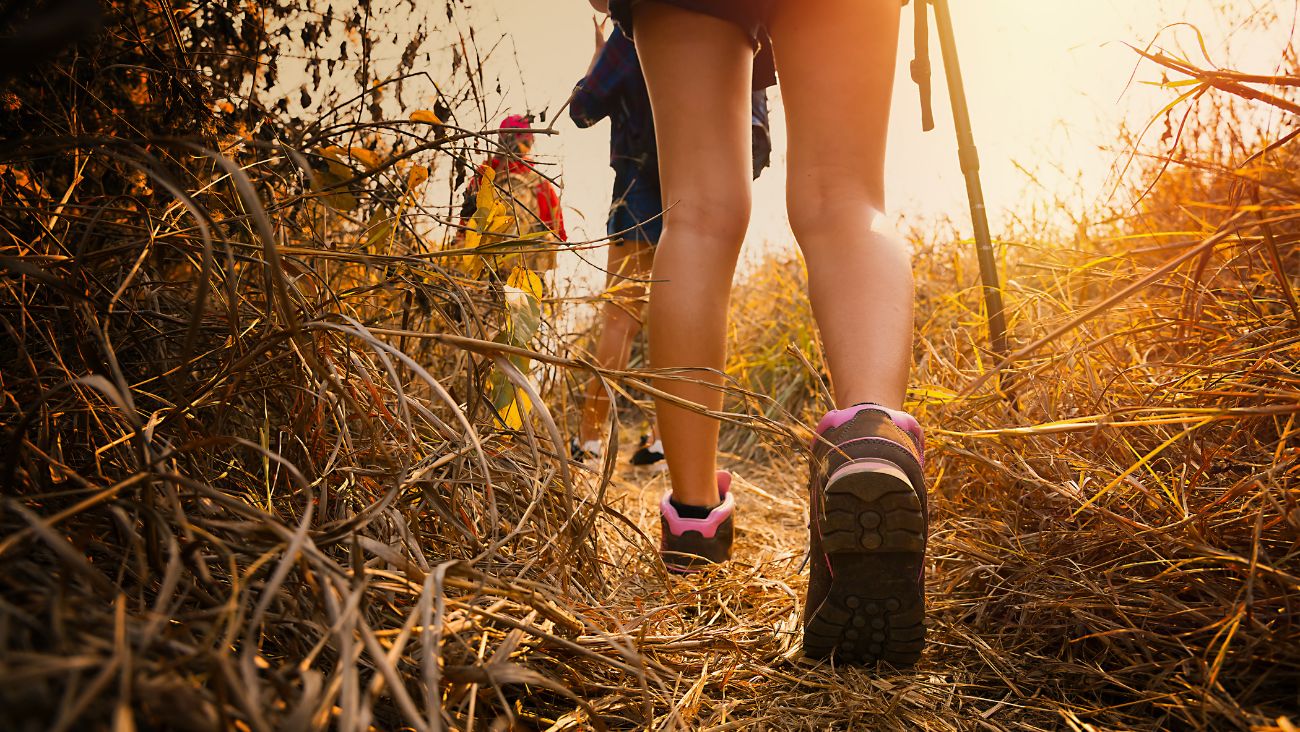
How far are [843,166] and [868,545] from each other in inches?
21.0

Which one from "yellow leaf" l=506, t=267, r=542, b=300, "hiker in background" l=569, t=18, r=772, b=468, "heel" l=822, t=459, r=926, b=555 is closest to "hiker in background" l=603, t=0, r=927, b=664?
"heel" l=822, t=459, r=926, b=555

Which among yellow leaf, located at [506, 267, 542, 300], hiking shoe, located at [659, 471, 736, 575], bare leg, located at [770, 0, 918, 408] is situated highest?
bare leg, located at [770, 0, 918, 408]

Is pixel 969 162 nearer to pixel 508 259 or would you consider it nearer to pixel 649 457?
pixel 508 259

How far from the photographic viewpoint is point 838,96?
1013mm

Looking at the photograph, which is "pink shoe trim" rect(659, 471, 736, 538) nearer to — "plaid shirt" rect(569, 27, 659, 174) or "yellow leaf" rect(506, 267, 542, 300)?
"yellow leaf" rect(506, 267, 542, 300)

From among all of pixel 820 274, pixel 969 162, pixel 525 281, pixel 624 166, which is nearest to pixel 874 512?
pixel 820 274

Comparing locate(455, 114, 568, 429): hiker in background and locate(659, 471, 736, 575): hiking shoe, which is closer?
locate(455, 114, 568, 429): hiker in background

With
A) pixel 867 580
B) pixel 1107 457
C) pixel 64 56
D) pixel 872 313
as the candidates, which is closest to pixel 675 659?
pixel 867 580

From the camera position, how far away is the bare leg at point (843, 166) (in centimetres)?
95

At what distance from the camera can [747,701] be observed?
748 millimetres

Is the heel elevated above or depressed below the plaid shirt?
below

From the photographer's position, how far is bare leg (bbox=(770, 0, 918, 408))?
949 millimetres

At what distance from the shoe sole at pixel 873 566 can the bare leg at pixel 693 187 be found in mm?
351

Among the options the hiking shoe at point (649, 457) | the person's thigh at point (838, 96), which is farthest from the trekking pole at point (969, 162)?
the hiking shoe at point (649, 457)
